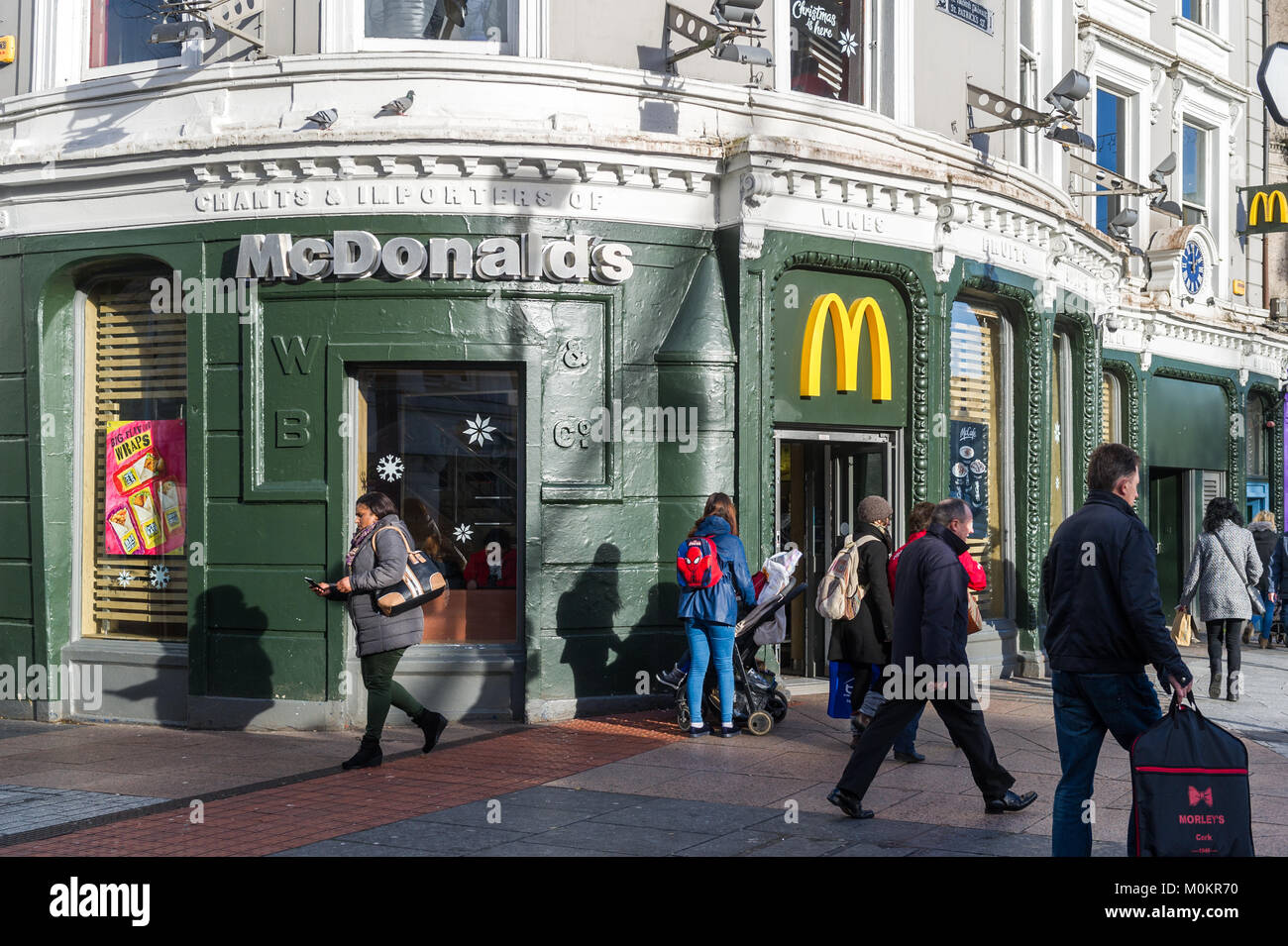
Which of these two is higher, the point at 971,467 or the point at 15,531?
the point at 971,467

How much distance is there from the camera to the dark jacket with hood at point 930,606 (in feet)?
24.3

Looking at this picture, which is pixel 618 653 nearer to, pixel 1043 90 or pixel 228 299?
pixel 228 299

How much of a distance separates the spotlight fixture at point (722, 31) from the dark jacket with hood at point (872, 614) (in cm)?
416

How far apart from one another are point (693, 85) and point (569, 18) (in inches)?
45.4

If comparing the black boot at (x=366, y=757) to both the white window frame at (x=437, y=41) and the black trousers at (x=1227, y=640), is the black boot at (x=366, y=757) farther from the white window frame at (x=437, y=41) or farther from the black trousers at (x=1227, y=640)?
the black trousers at (x=1227, y=640)

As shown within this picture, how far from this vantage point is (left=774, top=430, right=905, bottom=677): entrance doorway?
12539 mm

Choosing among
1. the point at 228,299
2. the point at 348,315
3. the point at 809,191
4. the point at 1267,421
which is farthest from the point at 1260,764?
the point at 1267,421

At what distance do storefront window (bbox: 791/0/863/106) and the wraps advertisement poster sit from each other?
6.24 metres

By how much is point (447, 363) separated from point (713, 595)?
115 inches

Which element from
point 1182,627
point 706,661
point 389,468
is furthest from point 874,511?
point 1182,627

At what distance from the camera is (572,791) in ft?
27.0

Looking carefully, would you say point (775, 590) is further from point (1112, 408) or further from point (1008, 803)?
point (1112, 408)

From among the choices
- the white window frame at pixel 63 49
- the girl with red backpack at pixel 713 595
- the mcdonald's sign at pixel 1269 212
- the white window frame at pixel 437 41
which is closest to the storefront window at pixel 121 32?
the white window frame at pixel 63 49

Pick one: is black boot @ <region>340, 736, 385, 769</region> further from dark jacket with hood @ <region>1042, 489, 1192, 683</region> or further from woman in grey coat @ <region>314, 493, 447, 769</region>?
dark jacket with hood @ <region>1042, 489, 1192, 683</region>
